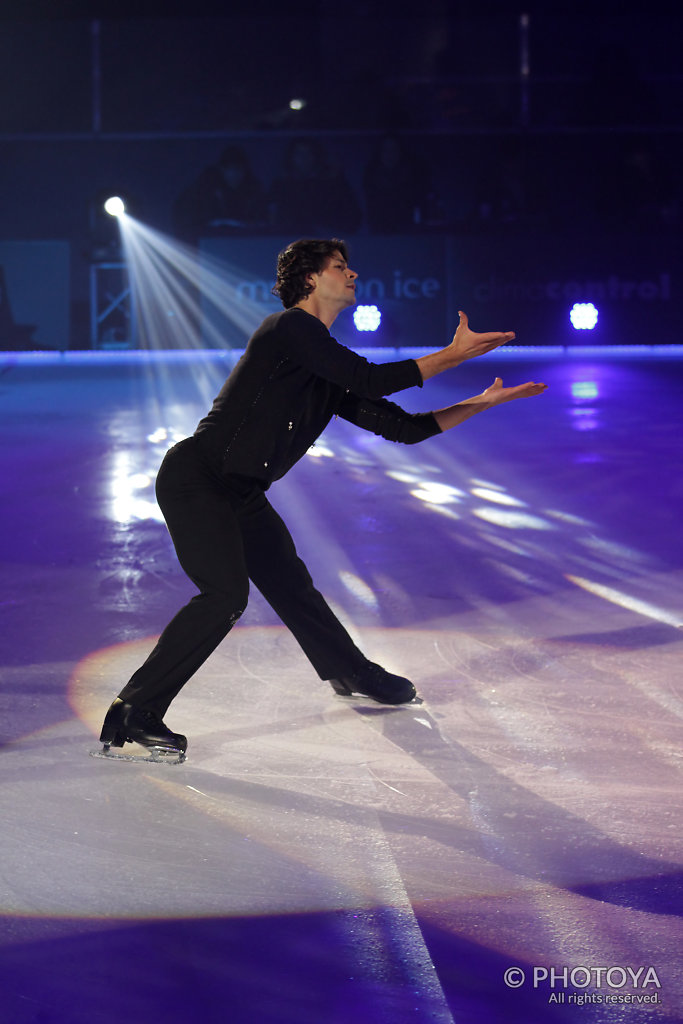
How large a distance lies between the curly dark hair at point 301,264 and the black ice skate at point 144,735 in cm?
113

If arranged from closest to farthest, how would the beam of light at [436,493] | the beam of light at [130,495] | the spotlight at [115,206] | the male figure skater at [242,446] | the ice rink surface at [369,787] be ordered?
the ice rink surface at [369,787] → the male figure skater at [242,446] → the beam of light at [130,495] → the beam of light at [436,493] → the spotlight at [115,206]

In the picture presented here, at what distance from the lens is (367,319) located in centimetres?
1683

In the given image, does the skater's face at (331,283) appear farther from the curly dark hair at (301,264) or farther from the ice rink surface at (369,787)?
the ice rink surface at (369,787)

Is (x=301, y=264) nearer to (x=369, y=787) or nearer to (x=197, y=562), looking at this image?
(x=197, y=562)

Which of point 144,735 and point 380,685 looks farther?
point 380,685

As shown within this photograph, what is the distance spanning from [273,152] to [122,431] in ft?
30.6

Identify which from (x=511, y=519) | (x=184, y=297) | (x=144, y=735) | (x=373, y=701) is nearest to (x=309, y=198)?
(x=184, y=297)

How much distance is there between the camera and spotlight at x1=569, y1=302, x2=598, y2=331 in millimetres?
16891

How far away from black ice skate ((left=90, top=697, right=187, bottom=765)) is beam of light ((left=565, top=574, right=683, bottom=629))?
81.4 inches

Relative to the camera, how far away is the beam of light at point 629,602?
14.2 feet

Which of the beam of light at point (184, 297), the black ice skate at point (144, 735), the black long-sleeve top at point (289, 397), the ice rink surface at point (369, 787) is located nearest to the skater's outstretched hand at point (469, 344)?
the black long-sleeve top at point (289, 397)

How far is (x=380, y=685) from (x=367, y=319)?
45.5 ft

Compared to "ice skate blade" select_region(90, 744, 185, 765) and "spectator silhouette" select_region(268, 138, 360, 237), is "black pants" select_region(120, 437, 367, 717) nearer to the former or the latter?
"ice skate blade" select_region(90, 744, 185, 765)

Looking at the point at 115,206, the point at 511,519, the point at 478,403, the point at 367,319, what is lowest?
the point at 511,519
